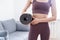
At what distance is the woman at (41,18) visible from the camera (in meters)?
1.24

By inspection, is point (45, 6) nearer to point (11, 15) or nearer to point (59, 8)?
point (59, 8)

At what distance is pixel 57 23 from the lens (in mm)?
3742

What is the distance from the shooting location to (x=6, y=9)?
151 inches

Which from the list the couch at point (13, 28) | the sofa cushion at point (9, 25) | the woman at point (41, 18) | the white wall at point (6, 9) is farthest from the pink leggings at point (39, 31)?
the white wall at point (6, 9)

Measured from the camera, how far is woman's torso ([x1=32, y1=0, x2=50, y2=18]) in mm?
1248

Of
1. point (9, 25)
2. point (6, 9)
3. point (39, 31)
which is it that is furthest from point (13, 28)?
point (39, 31)

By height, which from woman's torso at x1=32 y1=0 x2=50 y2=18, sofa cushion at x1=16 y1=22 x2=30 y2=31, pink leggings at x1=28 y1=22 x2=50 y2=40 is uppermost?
woman's torso at x1=32 y1=0 x2=50 y2=18

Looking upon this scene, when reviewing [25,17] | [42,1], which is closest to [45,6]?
[42,1]

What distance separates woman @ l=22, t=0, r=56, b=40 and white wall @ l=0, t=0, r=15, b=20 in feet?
8.43

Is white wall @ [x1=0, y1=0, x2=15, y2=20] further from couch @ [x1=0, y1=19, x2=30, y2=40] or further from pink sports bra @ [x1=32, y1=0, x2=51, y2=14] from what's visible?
pink sports bra @ [x1=32, y1=0, x2=51, y2=14]

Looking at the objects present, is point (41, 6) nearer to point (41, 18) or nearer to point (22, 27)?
point (41, 18)

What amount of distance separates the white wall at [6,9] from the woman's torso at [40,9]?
2.58m

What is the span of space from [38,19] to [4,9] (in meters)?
2.69

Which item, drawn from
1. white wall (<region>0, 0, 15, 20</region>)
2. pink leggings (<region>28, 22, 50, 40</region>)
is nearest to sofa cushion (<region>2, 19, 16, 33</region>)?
white wall (<region>0, 0, 15, 20</region>)
